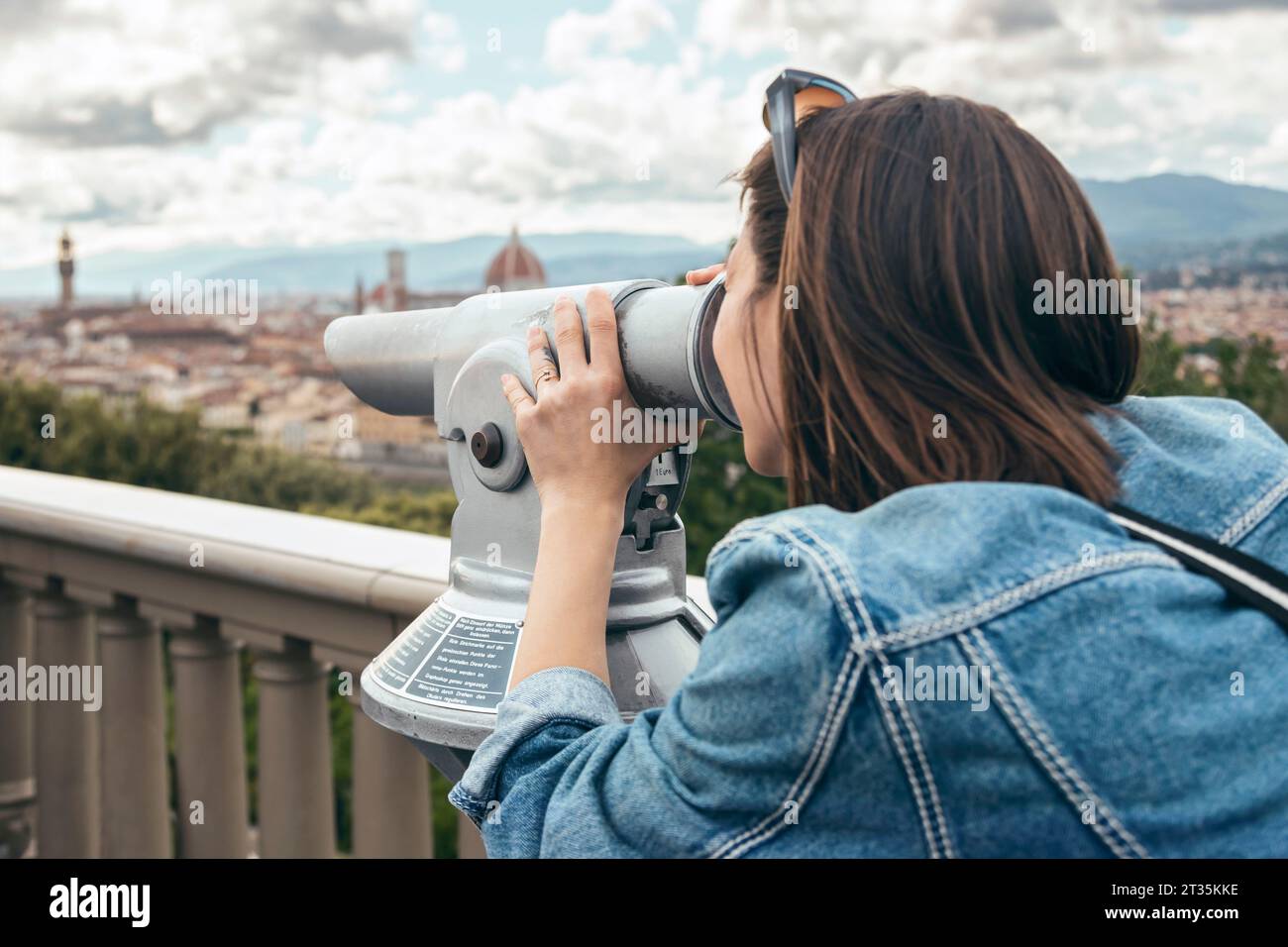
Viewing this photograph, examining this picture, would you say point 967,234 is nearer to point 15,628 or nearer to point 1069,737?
point 1069,737

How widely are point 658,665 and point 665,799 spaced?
15.3 inches

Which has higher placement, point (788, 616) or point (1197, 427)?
point (1197, 427)

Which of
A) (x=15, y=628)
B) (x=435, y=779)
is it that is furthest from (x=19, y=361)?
(x=15, y=628)

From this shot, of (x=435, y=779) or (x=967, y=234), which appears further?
(x=435, y=779)

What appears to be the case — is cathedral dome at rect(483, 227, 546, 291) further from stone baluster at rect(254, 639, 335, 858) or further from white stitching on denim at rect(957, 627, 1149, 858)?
white stitching on denim at rect(957, 627, 1149, 858)

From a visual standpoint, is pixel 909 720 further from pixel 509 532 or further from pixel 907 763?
pixel 509 532

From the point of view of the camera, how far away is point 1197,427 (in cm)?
99

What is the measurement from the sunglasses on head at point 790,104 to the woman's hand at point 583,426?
0.27 metres

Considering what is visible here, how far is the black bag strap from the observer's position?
0.87m

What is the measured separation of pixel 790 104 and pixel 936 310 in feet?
0.72

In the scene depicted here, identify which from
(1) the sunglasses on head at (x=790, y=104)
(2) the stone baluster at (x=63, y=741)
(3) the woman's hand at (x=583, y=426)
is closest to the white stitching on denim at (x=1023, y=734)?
(1) the sunglasses on head at (x=790, y=104)

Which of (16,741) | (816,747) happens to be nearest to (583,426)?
(816,747)

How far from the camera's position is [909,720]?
0.81 meters

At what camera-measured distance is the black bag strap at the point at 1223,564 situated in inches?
34.1
